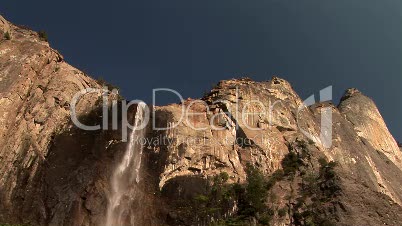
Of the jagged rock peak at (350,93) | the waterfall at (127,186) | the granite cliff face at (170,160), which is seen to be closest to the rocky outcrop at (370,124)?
the jagged rock peak at (350,93)

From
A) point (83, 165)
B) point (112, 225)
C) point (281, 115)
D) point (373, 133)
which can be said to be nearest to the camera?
point (112, 225)

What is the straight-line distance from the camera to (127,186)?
39.1m

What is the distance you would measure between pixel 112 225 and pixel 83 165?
6.04 metres

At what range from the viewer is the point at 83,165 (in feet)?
127

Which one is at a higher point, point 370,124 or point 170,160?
point 370,124

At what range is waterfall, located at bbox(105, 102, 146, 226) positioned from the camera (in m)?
36.2

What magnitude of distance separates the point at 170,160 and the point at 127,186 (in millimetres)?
4638

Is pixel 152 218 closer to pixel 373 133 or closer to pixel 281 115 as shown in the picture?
pixel 281 115

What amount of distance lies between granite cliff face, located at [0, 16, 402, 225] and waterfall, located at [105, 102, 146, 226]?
0.62m

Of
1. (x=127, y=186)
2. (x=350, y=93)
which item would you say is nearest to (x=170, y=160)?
(x=127, y=186)

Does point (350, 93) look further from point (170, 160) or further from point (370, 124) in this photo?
point (170, 160)

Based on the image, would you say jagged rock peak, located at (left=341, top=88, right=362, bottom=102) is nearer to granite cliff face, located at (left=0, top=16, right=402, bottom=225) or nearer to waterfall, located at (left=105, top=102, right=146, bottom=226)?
granite cliff face, located at (left=0, top=16, right=402, bottom=225)

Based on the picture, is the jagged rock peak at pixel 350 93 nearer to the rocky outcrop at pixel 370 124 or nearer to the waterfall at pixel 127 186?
the rocky outcrop at pixel 370 124

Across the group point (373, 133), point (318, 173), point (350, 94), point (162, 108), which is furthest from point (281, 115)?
point (350, 94)
